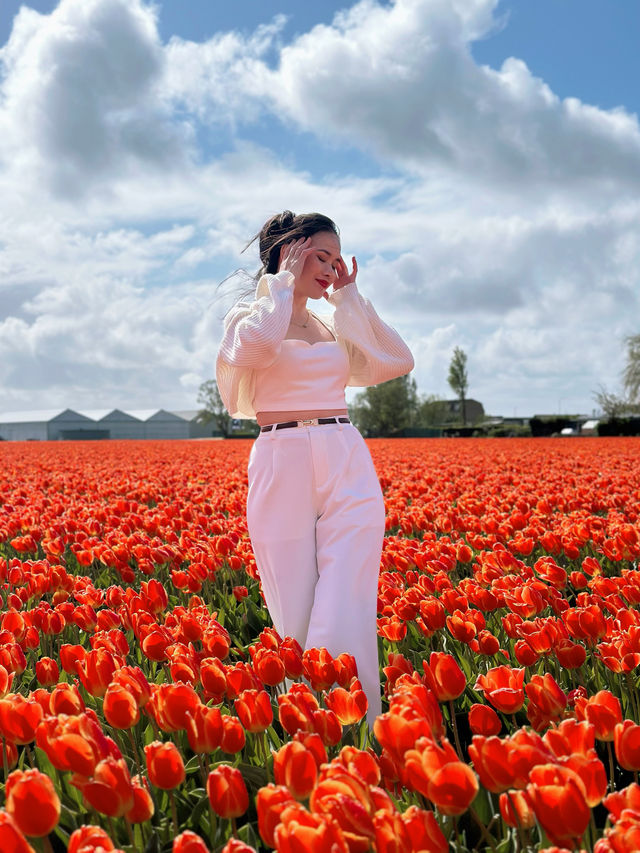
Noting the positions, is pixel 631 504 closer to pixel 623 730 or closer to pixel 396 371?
pixel 396 371

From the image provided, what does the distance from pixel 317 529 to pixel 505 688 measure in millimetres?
1223

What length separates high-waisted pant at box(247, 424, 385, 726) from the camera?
314 centimetres

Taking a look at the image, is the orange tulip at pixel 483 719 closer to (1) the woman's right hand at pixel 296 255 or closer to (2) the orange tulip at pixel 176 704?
(2) the orange tulip at pixel 176 704

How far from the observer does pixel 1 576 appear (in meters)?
4.62

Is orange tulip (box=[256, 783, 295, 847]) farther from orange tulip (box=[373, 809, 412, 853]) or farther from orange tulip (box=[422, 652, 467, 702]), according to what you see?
orange tulip (box=[422, 652, 467, 702])

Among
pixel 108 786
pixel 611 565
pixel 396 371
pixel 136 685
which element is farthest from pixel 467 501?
pixel 108 786

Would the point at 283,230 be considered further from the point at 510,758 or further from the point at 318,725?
the point at 510,758

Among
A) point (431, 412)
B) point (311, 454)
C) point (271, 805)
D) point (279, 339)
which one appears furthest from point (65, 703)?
point (431, 412)

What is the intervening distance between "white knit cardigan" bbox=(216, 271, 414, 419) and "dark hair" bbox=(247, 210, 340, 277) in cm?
23

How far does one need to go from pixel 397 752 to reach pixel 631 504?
6.38 metres

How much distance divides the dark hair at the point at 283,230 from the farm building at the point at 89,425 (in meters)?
89.9

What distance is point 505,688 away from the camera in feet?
7.32

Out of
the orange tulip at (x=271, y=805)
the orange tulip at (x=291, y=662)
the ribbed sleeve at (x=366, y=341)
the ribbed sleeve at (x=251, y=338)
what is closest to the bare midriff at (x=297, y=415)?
the ribbed sleeve at (x=251, y=338)

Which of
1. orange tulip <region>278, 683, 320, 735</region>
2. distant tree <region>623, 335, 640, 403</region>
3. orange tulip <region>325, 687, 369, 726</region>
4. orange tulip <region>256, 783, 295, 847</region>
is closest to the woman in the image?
orange tulip <region>325, 687, 369, 726</region>
